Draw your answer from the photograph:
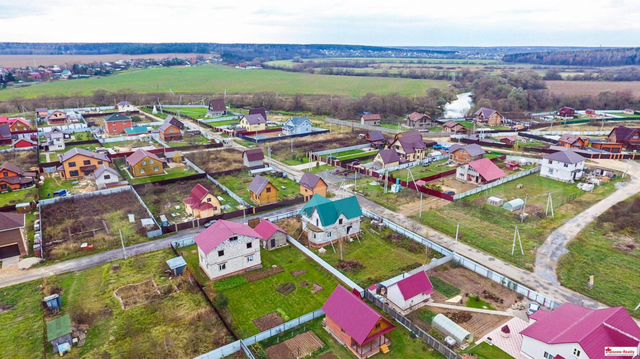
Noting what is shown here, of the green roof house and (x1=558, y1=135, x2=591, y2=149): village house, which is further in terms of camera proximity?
(x1=558, y1=135, x2=591, y2=149): village house

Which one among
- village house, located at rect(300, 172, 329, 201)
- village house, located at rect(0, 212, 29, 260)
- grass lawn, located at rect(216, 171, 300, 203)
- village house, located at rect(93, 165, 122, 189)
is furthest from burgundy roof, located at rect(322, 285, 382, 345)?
village house, located at rect(93, 165, 122, 189)

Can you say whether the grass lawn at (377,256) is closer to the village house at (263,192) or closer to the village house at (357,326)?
the village house at (357,326)

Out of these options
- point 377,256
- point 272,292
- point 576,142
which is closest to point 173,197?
point 272,292

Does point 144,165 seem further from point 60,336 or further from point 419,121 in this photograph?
point 419,121

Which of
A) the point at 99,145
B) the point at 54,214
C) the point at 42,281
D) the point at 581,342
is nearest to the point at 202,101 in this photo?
the point at 99,145

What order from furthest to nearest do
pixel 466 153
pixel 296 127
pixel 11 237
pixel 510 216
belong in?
1. pixel 296 127
2. pixel 466 153
3. pixel 510 216
4. pixel 11 237

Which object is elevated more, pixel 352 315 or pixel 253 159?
pixel 253 159

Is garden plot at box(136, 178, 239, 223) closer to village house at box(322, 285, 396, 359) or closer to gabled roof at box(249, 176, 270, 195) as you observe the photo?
gabled roof at box(249, 176, 270, 195)
